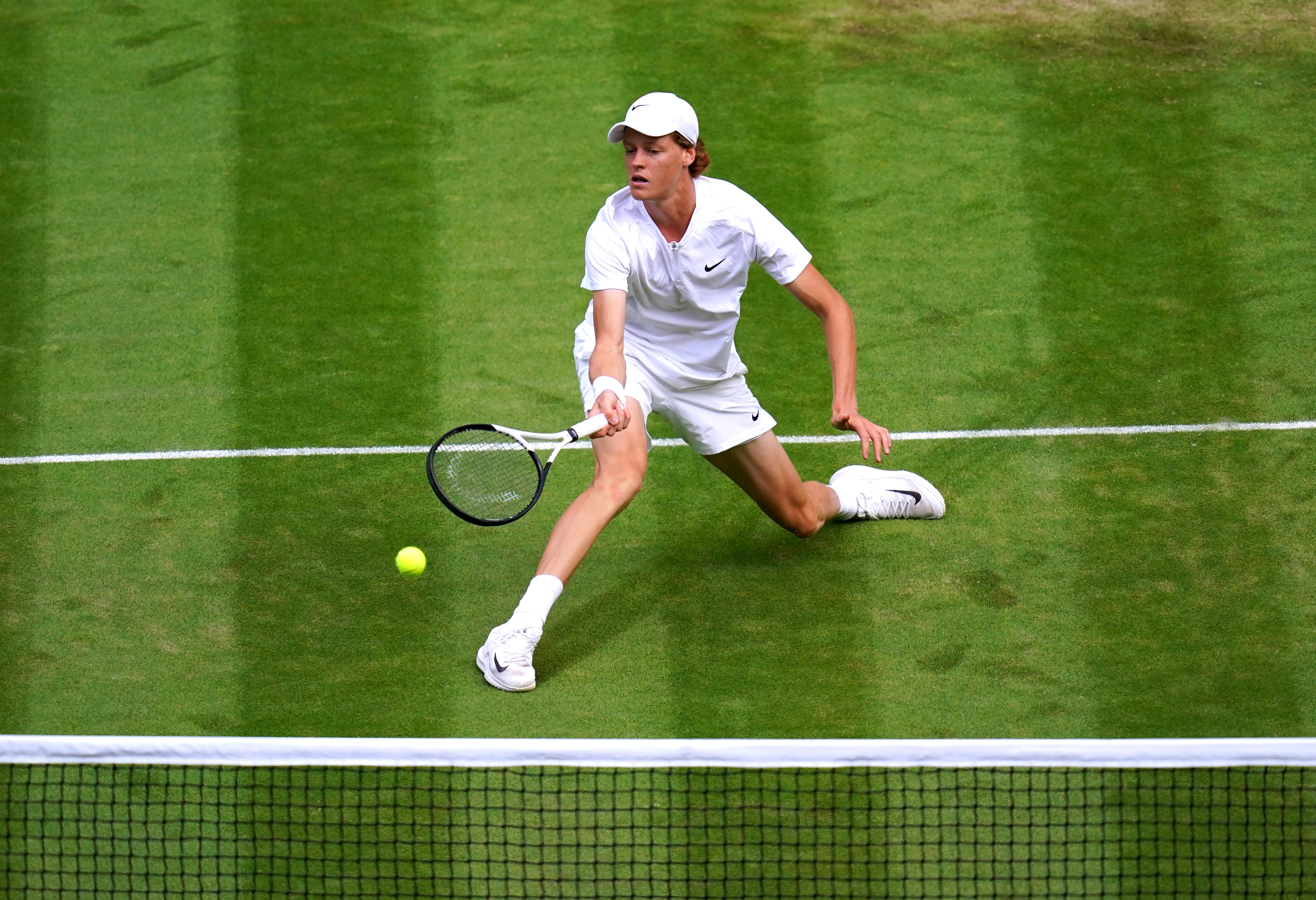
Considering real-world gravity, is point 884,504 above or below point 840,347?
below

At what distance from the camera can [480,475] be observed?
6562 millimetres

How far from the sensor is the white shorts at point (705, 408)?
6418mm

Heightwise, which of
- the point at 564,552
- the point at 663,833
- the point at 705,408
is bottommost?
the point at 663,833

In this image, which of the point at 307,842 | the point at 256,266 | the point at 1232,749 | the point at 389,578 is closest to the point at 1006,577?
the point at 1232,749

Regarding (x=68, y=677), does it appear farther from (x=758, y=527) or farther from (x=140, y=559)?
(x=758, y=527)

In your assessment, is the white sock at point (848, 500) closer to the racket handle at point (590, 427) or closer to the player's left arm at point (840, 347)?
the player's left arm at point (840, 347)

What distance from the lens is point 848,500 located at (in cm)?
710

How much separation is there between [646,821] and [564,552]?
1.17m

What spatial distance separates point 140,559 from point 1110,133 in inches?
249

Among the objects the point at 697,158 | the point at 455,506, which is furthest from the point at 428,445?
the point at 697,158

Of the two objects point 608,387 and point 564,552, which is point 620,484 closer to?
point 564,552

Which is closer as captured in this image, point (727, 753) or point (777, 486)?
point (727, 753)

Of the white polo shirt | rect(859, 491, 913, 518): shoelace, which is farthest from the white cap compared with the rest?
rect(859, 491, 913, 518): shoelace

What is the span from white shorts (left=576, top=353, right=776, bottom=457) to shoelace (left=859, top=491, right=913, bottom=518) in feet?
2.55
